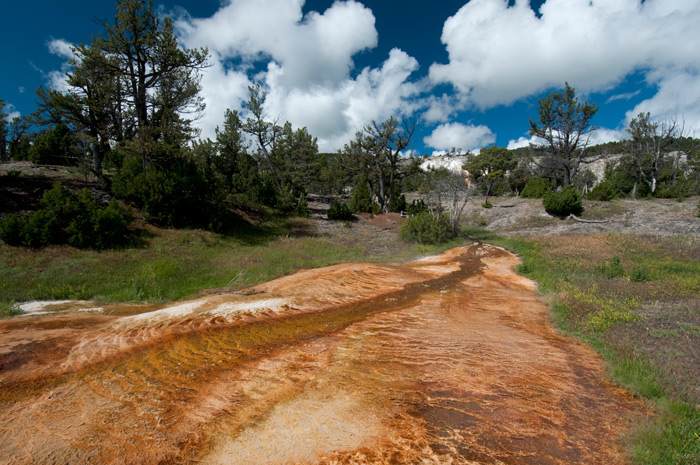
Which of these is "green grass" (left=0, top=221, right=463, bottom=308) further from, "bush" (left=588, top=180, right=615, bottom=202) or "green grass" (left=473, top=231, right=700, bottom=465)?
"bush" (left=588, top=180, right=615, bottom=202)

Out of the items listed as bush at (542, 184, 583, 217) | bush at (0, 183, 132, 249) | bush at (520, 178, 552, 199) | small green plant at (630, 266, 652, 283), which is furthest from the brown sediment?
bush at (520, 178, 552, 199)

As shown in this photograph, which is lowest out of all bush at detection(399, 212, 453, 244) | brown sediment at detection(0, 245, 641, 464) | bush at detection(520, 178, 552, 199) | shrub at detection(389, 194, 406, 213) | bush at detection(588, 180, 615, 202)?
brown sediment at detection(0, 245, 641, 464)

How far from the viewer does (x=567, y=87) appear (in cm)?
3841

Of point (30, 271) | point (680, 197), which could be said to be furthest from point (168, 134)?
point (680, 197)

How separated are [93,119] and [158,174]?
22.4 feet

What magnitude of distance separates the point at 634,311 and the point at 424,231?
15.8 metres

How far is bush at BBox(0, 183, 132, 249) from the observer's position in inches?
496

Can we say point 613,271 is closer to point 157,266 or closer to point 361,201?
point 157,266

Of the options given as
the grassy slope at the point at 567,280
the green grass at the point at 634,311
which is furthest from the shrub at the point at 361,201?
the green grass at the point at 634,311

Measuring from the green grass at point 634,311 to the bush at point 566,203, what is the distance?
11.5 metres

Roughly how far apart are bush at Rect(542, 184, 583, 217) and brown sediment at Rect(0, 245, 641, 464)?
27336 mm

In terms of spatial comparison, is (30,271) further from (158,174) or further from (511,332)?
(511,332)

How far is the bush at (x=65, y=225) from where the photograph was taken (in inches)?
496

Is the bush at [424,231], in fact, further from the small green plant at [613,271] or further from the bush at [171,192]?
the bush at [171,192]
